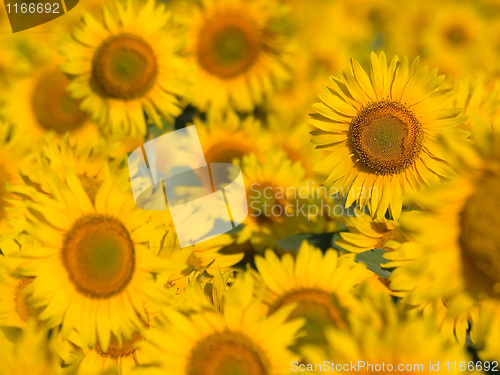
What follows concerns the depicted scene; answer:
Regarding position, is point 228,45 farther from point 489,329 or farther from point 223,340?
point 489,329

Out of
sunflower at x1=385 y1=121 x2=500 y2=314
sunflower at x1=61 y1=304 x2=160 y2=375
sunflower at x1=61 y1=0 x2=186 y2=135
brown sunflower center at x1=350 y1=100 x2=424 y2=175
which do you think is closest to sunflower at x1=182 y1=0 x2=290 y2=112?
sunflower at x1=61 y1=0 x2=186 y2=135

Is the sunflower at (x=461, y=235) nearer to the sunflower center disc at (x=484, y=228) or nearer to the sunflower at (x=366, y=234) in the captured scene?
the sunflower center disc at (x=484, y=228)

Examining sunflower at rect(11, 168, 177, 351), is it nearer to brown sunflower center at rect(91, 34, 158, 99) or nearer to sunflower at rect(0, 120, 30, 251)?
sunflower at rect(0, 120, 30, 251)

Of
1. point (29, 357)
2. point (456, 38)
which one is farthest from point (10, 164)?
point (456, 38)

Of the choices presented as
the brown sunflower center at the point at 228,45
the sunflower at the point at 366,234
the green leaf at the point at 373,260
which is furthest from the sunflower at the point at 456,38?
the green leaf at the point at 373,260

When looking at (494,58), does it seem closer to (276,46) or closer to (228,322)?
(276,46)

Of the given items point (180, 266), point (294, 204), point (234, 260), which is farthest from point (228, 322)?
point (294, 204)
